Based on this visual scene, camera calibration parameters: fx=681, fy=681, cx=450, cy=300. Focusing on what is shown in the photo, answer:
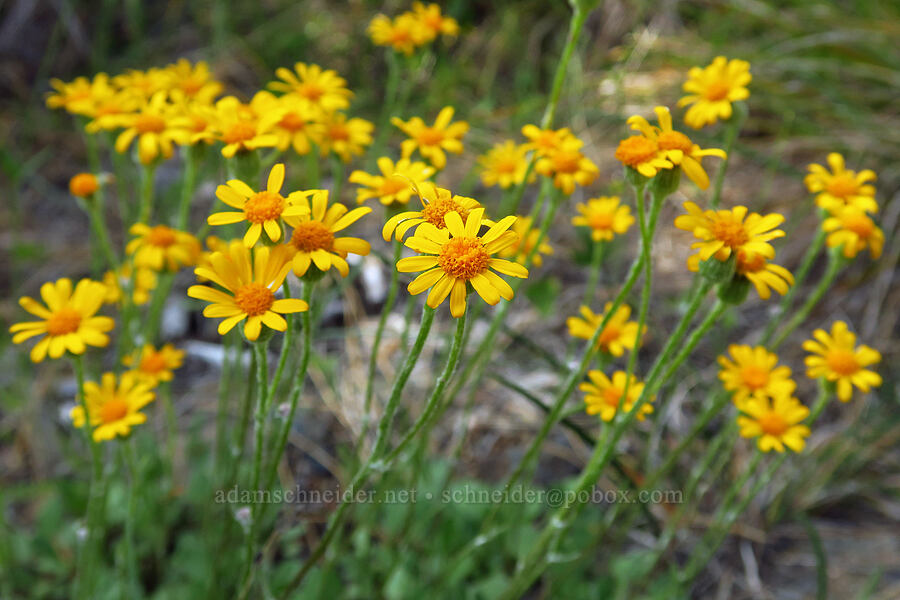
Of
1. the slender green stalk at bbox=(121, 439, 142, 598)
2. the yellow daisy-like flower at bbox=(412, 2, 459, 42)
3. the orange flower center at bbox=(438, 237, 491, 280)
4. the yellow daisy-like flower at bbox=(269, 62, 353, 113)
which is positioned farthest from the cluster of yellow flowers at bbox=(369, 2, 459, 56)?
the slender green stalk at bbox=(121, 439, 142, 598)

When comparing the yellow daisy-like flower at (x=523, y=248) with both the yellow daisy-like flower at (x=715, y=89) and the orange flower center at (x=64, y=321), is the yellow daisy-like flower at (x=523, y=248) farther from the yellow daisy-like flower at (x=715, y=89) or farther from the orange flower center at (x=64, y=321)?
the orange flower center at (x=64, y=321)

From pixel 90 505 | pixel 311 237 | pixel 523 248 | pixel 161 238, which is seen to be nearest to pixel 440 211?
pixel 311 237

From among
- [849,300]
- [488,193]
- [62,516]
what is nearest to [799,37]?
[849,300]

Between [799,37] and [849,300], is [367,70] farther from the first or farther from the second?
[849,300]

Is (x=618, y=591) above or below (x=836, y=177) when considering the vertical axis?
below

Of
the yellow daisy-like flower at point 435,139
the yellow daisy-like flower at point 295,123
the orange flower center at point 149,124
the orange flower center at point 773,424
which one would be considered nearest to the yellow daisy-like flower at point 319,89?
the yellow daisy-like flower at point 295,123

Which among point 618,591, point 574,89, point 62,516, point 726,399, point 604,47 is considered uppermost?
point 604,47

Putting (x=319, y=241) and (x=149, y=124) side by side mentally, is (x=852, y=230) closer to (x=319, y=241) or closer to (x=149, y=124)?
(x=319, y=241)
